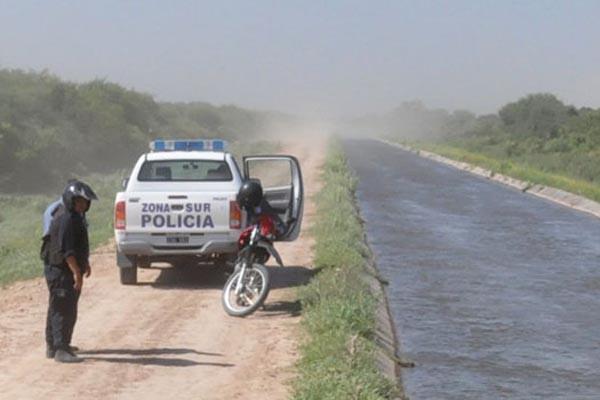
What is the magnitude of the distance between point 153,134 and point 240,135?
179ft

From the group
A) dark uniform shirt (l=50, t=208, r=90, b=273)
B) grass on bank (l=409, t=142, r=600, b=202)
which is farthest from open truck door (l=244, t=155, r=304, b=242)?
grass on bank (l=409, t=142, r=600, b=202)

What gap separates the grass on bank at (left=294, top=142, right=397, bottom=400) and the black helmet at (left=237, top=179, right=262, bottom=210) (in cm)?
122

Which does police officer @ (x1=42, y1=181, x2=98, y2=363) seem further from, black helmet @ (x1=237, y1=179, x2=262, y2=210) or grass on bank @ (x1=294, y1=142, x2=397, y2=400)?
black helmet @ (x1=237, y1=179, x2=262, y2=210)

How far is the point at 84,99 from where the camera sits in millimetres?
66625

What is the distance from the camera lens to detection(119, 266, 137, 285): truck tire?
15.5 m

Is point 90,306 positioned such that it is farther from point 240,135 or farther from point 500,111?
point 240,135

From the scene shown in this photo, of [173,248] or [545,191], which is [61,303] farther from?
[545,191]

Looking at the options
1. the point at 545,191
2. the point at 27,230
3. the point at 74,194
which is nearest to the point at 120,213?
the point at 74,194

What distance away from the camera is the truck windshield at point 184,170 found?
16.1m

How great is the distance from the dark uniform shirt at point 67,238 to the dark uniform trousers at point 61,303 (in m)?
0.10

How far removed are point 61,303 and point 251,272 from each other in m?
3.25

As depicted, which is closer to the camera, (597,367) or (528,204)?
(597,367)

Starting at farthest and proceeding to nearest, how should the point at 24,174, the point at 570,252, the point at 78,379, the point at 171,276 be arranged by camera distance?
the point at 24,174, the point at 570,252, the point at 171,276, the point at 78,379

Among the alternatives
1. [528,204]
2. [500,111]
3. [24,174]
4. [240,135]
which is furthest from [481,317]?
[240,135]
